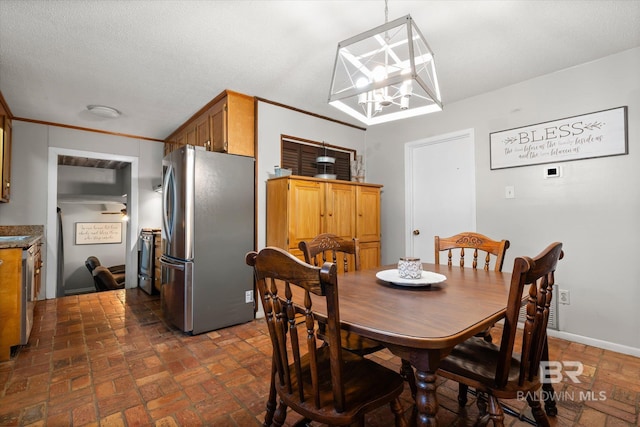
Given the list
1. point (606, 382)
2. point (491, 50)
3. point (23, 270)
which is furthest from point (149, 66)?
point (606, 382)

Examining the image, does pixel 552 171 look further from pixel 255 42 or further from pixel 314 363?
pixel 314 363

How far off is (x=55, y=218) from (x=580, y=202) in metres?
5.84

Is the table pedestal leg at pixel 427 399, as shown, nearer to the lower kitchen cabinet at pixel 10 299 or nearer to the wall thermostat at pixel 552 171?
the wall thermostat at pixel 552 171

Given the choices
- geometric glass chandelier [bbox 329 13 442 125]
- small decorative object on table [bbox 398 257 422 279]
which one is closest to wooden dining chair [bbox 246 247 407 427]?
small decorative object on table [bbox 398 257 422 279]

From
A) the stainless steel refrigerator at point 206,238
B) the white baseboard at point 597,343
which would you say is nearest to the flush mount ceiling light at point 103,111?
the stainless steel refrigerator at point 206,238

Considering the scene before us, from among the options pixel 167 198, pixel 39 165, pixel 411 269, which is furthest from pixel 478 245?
pixel 39 165

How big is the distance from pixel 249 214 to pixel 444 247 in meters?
1.87

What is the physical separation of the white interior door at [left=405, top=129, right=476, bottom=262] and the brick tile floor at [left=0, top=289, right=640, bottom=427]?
56.2 inches

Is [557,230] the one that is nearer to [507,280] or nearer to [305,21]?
[507,280]

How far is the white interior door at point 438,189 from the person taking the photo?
3.28 m

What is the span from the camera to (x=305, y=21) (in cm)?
199

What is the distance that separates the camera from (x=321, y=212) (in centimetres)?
322

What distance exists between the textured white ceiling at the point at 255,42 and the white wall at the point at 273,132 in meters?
0.23

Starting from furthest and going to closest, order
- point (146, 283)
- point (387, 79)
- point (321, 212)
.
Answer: point (146, 283) < point (321, 212) < point (387, 79)
